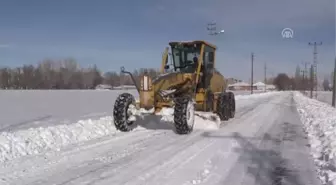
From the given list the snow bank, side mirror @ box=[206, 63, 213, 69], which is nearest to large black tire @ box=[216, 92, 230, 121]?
the snow bank

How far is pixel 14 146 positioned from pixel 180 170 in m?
4.01

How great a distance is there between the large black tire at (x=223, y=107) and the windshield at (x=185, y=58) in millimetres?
2239

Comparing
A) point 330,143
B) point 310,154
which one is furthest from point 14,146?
point 330,143

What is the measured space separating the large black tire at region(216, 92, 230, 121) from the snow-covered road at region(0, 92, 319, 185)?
11.8 ft

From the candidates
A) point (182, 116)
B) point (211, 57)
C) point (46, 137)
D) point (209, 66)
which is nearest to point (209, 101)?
point (209, 66)

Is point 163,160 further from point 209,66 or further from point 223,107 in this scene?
point 223,107

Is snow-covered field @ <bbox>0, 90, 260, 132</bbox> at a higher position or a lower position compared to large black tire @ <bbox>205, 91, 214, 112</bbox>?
lower

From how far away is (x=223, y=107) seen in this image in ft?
48.8

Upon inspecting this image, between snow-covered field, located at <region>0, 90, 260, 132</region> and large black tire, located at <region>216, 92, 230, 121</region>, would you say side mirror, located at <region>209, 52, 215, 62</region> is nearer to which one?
large black tire, located at <region>216, 92, 230, 121</region>

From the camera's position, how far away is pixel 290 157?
26.4ft

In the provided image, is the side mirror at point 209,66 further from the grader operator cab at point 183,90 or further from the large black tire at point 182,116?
the large black tire at point 182,116

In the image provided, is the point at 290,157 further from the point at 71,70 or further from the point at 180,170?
the point at 71,70

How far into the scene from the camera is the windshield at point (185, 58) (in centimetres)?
1327

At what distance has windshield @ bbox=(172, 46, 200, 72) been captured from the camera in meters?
13.3
